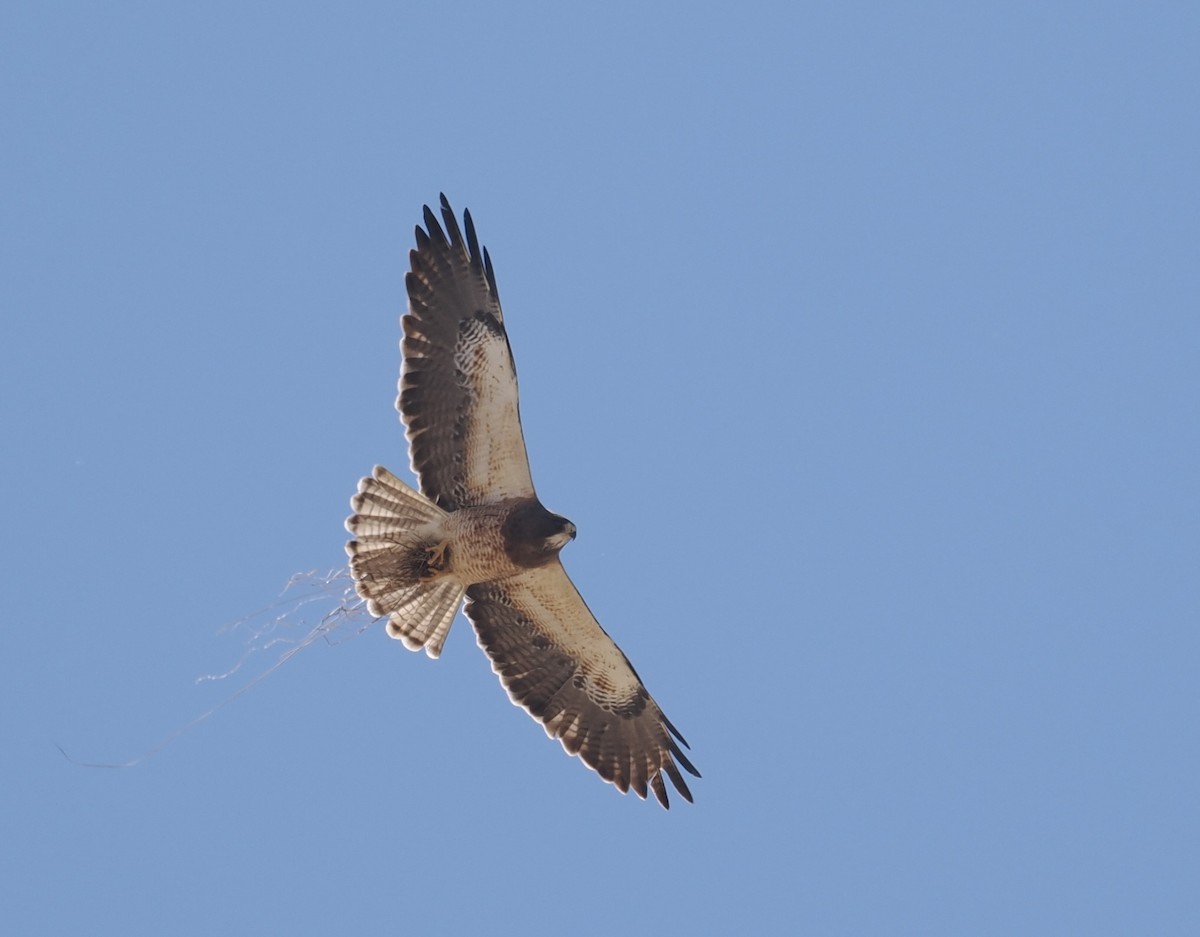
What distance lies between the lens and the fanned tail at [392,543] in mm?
13602

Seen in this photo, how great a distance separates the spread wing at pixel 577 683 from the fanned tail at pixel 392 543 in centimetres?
Answer: 63

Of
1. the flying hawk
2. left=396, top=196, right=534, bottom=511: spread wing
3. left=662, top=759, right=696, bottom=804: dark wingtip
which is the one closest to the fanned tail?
the flying hawk

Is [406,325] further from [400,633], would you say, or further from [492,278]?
[400,633]

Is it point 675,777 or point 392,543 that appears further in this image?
point 675,777

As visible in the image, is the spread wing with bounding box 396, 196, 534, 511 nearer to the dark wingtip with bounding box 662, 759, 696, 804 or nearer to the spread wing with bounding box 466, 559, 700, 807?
the spread wing with bounding box 466, 559, 700, 807

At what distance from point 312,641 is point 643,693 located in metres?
2.79

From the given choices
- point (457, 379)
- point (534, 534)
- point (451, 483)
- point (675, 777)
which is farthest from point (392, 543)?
point (675, 777)

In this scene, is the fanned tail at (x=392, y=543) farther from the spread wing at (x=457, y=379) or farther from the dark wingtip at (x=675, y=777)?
the dark wingtip at (x=675, y=777)

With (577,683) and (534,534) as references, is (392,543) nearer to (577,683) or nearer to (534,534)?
(534,534)

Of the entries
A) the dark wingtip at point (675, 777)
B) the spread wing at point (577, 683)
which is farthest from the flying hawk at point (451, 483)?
the dark wingtip at point (675, 777)

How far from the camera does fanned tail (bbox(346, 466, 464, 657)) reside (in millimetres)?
13602

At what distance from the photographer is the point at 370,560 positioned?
1370 cm

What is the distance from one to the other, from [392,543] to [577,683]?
6.89ft

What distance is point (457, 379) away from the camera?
13.7m
